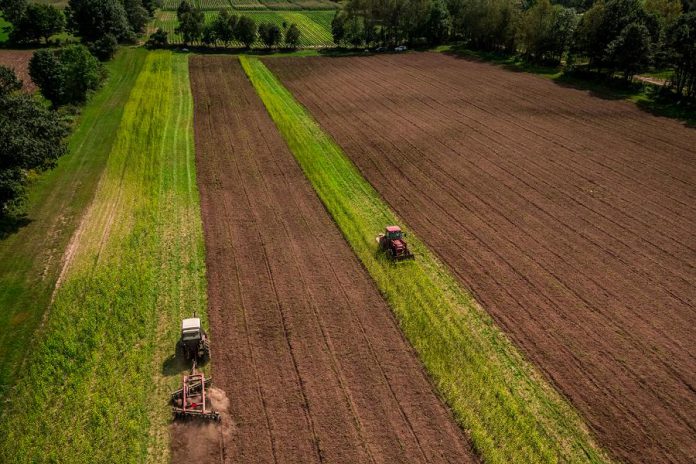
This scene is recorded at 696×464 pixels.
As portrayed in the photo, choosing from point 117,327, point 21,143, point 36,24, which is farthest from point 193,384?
point 36,24

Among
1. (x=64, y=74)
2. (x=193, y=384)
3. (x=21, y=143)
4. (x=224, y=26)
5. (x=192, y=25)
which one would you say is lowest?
(x=193, y=384)

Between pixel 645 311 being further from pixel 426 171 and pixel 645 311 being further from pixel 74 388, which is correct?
pixel 74 388

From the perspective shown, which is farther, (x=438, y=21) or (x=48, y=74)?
(x=438, y=21)

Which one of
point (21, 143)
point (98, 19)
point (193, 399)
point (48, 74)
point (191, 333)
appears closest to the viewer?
point (193, 399)

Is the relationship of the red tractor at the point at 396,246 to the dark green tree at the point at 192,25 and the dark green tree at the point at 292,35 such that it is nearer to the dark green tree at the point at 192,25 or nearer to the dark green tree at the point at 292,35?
the dark green tree at the point at 292,35

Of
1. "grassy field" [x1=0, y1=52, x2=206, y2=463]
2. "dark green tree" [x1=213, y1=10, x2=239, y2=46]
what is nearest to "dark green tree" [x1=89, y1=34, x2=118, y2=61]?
"dark green tree" [x1=213, y1=10, x2=239, y2=46]

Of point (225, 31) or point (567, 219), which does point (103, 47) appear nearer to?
point (225, 31)
